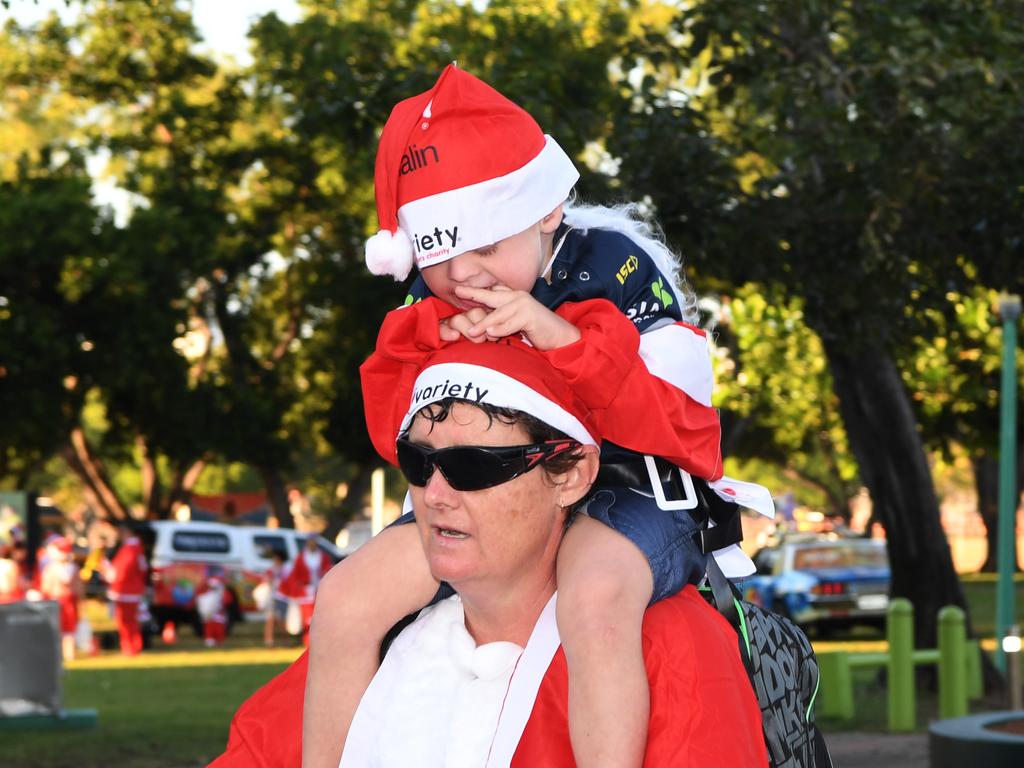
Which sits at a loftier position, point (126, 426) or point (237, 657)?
point (126, 426)

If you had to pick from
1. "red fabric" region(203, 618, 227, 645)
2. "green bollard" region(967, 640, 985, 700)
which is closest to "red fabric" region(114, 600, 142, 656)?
"red fabric" region(203, 618, 227, 645)

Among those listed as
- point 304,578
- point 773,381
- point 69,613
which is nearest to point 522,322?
point 69,613

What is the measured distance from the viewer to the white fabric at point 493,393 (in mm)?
2973

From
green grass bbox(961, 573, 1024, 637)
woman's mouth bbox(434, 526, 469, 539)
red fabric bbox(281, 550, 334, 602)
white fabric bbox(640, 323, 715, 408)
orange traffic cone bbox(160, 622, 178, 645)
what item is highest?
white fabric bbox(640, 323, 715, 408)

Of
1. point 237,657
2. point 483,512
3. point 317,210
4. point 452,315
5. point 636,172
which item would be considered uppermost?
point 317,210

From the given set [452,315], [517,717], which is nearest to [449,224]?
[452,315]

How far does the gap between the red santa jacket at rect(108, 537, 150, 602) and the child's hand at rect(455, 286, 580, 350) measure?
2145 cm

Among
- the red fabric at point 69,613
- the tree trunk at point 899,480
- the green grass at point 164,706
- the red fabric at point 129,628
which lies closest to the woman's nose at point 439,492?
the green grass at point 164,706

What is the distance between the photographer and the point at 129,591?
78.4ft

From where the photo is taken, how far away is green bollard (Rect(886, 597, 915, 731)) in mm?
13992

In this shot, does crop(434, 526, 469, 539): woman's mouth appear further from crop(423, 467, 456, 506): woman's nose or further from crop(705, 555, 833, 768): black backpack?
crop(705, 555, 833, 768): black backpack

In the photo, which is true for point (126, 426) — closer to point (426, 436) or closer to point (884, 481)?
point (884, 481)

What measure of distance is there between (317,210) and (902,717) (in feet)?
81.2

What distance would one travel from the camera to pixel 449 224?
3172 mm
